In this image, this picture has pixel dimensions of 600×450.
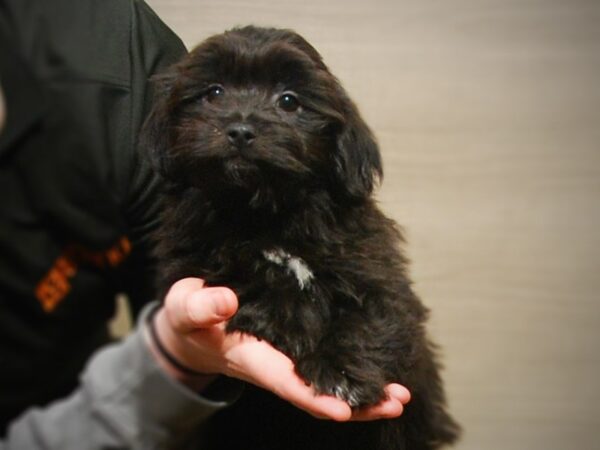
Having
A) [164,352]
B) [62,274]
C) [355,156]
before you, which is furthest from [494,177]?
[62,274]

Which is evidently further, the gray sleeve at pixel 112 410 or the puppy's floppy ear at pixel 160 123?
the puppy's floppy ear at pixel 160 123

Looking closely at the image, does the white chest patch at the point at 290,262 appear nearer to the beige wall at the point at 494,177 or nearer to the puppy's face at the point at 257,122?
the puppy's face at the point at 257,122

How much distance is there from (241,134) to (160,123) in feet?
0.55

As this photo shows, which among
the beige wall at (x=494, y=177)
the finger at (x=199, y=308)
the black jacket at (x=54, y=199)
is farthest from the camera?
the beige wall at (x=494, y=177)

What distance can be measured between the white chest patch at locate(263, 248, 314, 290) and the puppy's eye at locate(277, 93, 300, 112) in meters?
0.21

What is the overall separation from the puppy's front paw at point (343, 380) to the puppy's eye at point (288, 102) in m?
0.37

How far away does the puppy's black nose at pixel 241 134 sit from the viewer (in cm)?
90

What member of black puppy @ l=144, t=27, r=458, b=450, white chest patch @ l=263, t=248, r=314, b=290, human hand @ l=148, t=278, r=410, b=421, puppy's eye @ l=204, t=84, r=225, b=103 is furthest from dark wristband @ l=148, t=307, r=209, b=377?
puppy's eye @ l=204, t=84, r=225, b=103

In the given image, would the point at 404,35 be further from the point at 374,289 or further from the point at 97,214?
the point at 97,214

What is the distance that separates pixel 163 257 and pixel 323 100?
342 mm

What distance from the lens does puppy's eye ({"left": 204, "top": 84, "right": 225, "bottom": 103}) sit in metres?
0.98

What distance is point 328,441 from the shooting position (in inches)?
40.1

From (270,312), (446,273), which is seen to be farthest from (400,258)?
(446,273)

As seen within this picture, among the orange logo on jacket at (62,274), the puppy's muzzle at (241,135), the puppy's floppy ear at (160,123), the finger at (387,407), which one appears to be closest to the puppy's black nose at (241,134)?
the puppy's muzzle at (241,135)
